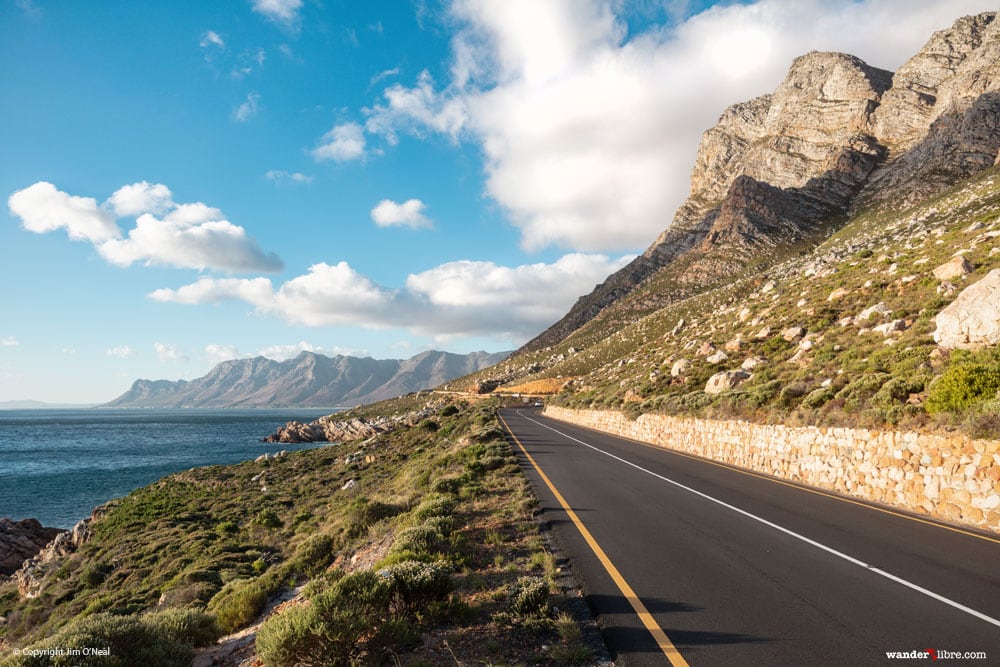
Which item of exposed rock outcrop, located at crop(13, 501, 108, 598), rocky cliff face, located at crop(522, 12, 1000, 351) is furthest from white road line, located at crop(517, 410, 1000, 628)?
rocky cliff face, located at crop(522, 12, 1000, 351)

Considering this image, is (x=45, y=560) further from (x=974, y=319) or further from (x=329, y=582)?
(x=974, y=319)

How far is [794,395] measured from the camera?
17281 mm

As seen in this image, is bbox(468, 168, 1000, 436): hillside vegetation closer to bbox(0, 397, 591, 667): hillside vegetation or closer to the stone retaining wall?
the stone retaining wall

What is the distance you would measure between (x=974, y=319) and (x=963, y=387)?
481cm

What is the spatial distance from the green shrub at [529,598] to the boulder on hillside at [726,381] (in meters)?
19.7

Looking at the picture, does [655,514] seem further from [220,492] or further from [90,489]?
[90,489]

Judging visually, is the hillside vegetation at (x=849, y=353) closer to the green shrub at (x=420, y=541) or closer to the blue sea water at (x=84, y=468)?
the green shrub at (x=420, y=541)

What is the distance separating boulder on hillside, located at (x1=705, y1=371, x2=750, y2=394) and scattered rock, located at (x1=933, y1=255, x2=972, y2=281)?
902cm

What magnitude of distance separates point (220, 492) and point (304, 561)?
27.2 m

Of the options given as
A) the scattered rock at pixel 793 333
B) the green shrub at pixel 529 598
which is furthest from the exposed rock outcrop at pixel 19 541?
the scattered rock at pixel 793 333

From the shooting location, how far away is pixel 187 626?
6.71 meters

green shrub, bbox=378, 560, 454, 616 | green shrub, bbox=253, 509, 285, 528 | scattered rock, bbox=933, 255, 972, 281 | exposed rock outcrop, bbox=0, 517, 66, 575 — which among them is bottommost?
exposed rock outcrop, bbox=0, 517, 66, 575

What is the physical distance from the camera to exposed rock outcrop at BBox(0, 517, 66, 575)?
2461cm

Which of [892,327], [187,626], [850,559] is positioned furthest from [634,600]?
→ [892,327]
